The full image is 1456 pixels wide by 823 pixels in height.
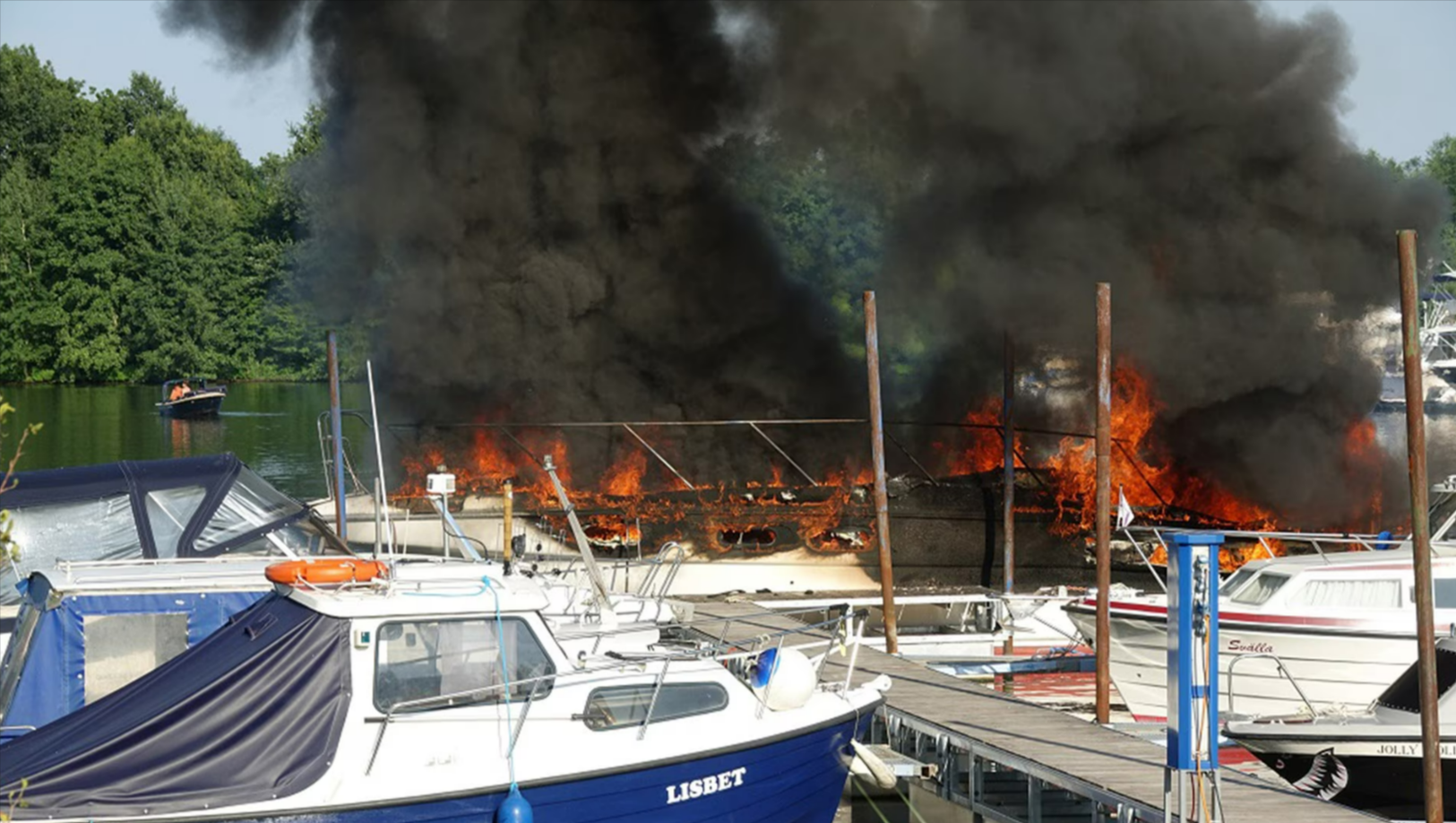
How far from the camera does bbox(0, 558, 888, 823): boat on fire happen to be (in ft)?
31.1

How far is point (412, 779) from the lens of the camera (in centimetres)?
988

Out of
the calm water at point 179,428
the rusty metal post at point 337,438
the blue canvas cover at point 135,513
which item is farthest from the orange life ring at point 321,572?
the calm water at point 179,428

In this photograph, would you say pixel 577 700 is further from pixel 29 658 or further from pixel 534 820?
pixel 29 658

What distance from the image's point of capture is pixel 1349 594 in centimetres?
1639

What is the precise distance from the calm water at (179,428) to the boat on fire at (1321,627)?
25.0m

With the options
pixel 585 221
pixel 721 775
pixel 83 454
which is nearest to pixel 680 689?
pixel 721 775

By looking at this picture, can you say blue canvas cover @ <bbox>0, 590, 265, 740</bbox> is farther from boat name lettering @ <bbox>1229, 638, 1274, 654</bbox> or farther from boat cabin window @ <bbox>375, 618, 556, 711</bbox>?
boat name lettering @ <bbox>1229, 638, 1274, 654</bbox>

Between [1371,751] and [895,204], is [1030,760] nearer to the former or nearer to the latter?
[1371,751]

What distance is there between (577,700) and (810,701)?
6.45 ft

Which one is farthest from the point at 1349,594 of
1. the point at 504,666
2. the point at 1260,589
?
the point at 504,666

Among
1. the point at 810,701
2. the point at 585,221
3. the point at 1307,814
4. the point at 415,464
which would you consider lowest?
the point at 1307,814

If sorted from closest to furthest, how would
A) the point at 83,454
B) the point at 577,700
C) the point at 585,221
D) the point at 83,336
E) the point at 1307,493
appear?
the point at 577,700 → the point at 1307,493 → the point at 585,221 → the point at 83,454 → the point at 83,336

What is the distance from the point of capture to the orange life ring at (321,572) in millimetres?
10320

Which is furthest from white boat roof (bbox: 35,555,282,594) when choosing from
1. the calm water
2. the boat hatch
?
the calm water
